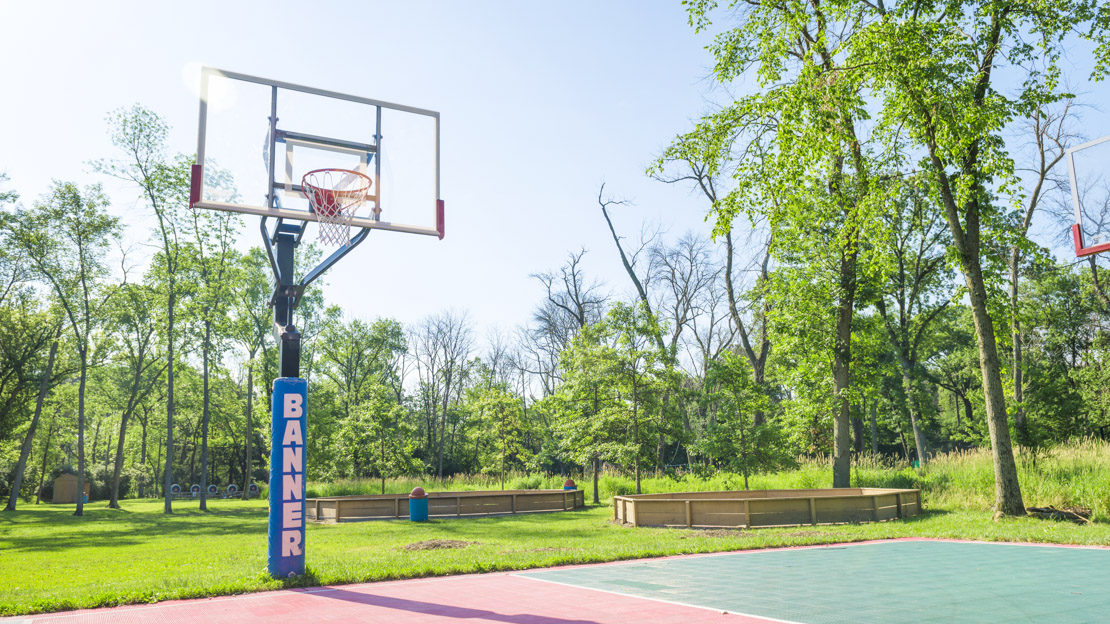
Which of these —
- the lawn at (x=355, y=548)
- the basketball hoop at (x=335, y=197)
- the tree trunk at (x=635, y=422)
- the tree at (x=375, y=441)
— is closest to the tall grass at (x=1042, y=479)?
the lawn at (x=355, y=548)

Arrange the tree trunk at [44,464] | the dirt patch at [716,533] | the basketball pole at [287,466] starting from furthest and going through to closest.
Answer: the tree trunk at [44,464] < the dirt patch at [716,533] < the basketball pole at [287,466]

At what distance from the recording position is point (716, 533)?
558 inches

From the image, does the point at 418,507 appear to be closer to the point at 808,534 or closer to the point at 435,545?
the point at 435,545

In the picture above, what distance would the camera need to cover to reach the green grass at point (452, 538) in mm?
8914

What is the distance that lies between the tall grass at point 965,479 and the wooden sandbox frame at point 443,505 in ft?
14.8

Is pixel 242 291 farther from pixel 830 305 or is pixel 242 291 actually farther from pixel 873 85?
pixel 873 85

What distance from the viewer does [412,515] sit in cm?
1966

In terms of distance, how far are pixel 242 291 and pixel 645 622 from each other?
36659 mm

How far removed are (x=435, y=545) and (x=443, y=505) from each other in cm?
857

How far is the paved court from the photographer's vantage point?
20.2 ft

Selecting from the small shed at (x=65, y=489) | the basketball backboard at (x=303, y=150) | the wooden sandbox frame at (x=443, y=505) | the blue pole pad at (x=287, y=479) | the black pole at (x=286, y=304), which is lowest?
the small shed at (x=65, y=489)

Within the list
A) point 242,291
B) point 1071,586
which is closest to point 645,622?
point 1071,586

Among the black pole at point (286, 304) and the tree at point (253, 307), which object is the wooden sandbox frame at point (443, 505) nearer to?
the black pole at point (286, 304)

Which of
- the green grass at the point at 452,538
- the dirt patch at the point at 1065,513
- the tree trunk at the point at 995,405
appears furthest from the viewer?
the tree trunk at the point at 995,405
